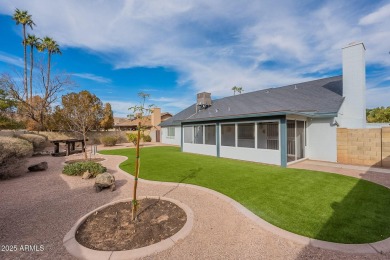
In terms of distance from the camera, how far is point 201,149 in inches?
584

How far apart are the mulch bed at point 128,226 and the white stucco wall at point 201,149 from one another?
30.0 feet

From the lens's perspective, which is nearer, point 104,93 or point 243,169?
point 243,169

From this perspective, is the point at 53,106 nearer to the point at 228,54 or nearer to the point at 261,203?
the point at 228,54

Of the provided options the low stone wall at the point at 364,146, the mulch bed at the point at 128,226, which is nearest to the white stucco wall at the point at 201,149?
the low stone wall at the point at 364,146

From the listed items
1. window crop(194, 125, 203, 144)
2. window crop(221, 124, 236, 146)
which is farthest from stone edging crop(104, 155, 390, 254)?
window crop(194, 125, 203, 144)

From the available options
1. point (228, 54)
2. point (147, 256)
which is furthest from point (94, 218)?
point (228, 54)

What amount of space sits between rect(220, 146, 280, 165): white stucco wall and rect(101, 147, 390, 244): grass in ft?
5.08

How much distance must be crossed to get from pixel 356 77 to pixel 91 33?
666 inches

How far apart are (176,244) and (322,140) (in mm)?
11344

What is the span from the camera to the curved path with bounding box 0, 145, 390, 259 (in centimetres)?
291

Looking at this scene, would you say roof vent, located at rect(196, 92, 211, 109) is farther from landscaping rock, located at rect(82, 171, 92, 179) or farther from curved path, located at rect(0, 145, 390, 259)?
curved path, located at rect(0, 145, 390, 259)

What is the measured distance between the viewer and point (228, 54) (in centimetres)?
1533

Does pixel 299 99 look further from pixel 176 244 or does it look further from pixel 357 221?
pixel 176 244

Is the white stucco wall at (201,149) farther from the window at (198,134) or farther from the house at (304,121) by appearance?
the window at (198,134)
